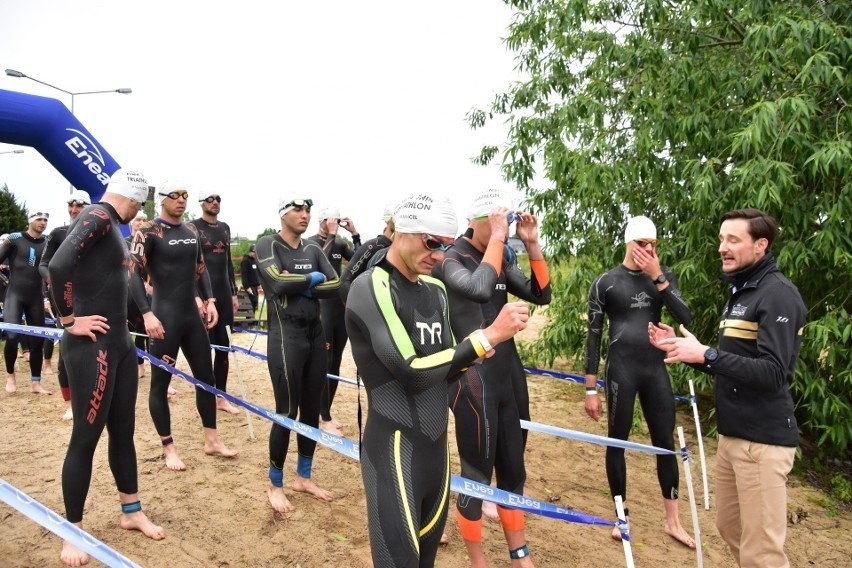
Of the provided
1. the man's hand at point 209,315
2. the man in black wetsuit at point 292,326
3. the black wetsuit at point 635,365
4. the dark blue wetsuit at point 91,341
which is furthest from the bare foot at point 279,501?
the black wetsuit at point 635,365

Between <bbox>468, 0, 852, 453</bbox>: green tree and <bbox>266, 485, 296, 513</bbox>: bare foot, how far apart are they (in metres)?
4.87

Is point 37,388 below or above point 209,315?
below

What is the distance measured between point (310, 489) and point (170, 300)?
7.10 ft

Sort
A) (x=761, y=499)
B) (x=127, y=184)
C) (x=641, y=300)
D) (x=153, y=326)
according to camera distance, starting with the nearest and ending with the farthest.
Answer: (x=761, y=499) → (x=127, y=184) → (x=641, y=300) → (x=153, y=326)

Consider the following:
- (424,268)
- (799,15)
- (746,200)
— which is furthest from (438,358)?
(799,15)

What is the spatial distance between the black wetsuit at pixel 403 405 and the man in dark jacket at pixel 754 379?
1390 mm

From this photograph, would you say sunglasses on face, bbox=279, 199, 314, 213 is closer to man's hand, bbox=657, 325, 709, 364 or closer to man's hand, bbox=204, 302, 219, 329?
man's hand, bbox=204, 302, 219, 329

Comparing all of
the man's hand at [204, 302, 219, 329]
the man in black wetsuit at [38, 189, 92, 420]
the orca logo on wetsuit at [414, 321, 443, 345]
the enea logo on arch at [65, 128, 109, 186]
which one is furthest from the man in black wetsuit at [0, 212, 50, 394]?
the orca logo on wetsuit at [414, 321, 443, 345]

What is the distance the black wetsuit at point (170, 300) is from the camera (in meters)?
5.64

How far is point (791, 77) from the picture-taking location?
644 centimetres

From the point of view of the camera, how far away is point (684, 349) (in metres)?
3.27

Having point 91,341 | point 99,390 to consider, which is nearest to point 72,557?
point 99,390

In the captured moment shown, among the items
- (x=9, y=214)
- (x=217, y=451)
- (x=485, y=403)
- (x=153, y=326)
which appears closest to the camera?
(x=485, y=403)

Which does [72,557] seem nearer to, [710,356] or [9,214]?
[710,356]
